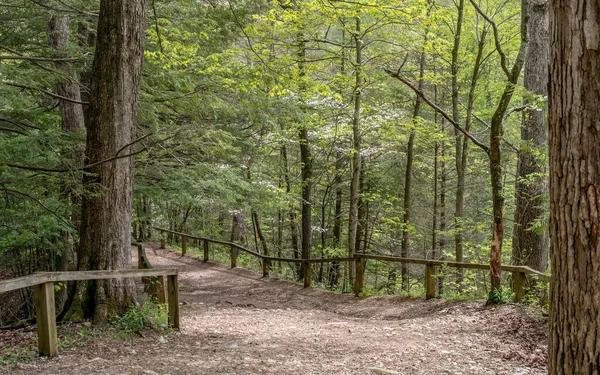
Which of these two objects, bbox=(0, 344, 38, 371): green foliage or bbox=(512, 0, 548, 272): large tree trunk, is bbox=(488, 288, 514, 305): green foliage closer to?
bbox=(512, 0, 548, 272): large tree trunk

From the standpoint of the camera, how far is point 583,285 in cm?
245

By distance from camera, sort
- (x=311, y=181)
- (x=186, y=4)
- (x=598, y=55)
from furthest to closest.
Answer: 1. (x=311, y=181)
2. (x=186, y=4)
3. (x=598, y=55)

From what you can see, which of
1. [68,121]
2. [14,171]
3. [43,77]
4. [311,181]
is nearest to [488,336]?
[14,171]

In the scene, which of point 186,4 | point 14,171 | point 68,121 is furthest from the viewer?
point 186,4

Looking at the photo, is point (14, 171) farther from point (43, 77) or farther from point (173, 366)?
point (173, 366)

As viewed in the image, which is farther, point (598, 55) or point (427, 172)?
point (427, 172)

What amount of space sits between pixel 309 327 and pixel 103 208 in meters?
3.96

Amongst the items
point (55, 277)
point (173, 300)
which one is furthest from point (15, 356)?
point (173, 300)

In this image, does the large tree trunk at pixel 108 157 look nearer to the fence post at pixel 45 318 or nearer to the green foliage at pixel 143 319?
the green foliage at pixel 143 319

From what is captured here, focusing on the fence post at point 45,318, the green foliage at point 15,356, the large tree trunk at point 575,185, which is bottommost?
the green foliage at point 15,356

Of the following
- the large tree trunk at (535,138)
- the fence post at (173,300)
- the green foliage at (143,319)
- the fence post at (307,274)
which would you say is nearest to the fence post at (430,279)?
the large tree trunk at (535,138)

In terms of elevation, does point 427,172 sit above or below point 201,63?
below

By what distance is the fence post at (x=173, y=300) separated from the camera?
23.0 feet

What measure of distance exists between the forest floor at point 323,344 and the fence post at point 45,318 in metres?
0.13
